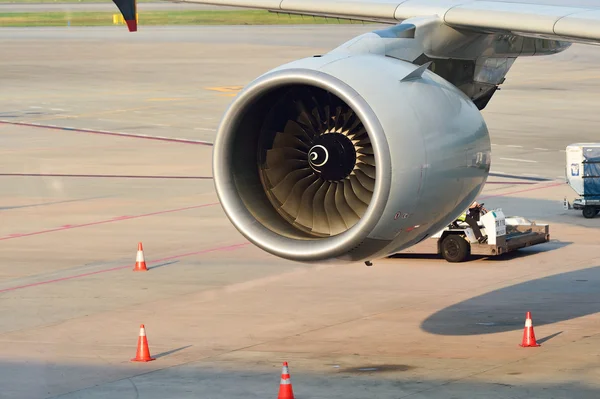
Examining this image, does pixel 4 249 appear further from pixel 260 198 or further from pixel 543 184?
pixel 543 184

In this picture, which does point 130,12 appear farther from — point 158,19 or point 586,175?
point 158,19

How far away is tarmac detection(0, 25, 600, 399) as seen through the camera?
49.0 ft

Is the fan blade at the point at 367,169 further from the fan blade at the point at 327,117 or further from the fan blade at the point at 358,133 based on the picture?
the fan blade at the point at 327,117

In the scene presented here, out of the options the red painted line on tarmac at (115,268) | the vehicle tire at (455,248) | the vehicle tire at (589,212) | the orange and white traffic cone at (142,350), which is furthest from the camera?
the vehicle tire at (589,212)

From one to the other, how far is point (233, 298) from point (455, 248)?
4756 millimetres

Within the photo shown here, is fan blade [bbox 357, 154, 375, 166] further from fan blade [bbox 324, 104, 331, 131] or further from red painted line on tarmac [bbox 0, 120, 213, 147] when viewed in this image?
red painted line on tarmac [bbox 0, 120, 213, 147]

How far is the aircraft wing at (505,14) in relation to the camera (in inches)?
557

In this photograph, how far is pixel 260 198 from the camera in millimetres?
14477

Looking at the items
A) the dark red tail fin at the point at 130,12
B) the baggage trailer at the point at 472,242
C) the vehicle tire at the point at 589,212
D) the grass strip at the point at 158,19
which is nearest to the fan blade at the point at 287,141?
the dark red tail fin at the point at 130,12

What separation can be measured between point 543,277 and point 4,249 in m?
9.81

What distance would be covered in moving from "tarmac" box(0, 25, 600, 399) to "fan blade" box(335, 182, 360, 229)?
1896mm

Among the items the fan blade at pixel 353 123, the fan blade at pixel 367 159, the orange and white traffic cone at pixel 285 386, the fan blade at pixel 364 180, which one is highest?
the fan blade at pixel 353 123

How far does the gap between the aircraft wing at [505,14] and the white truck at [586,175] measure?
1075 centimetres

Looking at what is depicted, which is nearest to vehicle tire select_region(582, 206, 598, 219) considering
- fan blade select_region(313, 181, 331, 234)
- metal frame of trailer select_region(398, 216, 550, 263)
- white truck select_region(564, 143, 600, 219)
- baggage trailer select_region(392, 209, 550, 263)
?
white truck select_region(564, 143, 600, 219)
